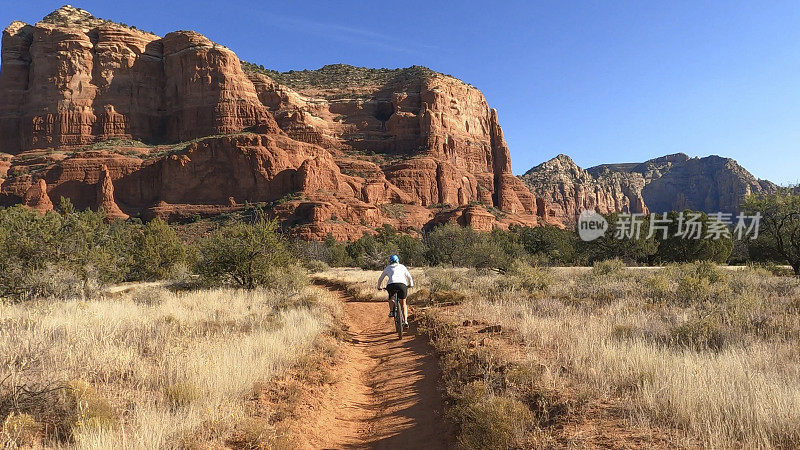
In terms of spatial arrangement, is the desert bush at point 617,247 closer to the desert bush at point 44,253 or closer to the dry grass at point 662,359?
the dry grass at point 662,359

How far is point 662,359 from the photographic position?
5066 mm

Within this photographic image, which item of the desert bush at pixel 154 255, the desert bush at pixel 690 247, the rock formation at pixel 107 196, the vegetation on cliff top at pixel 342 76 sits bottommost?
the desert bush at pixel 690 247

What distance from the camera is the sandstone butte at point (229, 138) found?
76.9 meters

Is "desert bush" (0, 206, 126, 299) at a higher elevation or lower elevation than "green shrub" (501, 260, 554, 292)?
higher

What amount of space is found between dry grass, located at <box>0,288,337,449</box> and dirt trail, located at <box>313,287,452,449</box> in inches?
40.8

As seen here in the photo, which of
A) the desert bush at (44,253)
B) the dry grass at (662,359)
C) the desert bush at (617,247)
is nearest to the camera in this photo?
the dry grass at (662,359)

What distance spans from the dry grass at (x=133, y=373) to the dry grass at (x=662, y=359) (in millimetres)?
3068

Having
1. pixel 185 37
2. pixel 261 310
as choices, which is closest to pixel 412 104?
pixel 185 37

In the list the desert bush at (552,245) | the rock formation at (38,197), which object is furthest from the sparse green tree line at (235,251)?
the rock formation at (38,197)

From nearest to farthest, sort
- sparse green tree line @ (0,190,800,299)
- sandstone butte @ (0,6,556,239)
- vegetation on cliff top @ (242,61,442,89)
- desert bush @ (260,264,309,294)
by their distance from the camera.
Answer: sparse green tree line @ (0,190,800,299) → desert bush @ (260,264,309,294) → sandstone butte @ (0,6,556,239) → vegetation on cliff top @ (242,61,442,89)

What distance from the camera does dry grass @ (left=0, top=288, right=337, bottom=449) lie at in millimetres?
3652

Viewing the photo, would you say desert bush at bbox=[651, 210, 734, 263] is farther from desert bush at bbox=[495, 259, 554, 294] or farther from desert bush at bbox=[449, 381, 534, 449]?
desert bush at bbox=[449, 381, 534, 449]

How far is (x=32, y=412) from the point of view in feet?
12.7

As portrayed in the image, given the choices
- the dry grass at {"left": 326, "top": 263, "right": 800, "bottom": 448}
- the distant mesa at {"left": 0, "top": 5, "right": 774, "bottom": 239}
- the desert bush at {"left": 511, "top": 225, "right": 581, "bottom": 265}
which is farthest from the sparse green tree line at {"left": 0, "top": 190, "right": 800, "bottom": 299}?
the distant mesa at {"left": 0, "top": 5, "right": 774, "bottom": 239}
